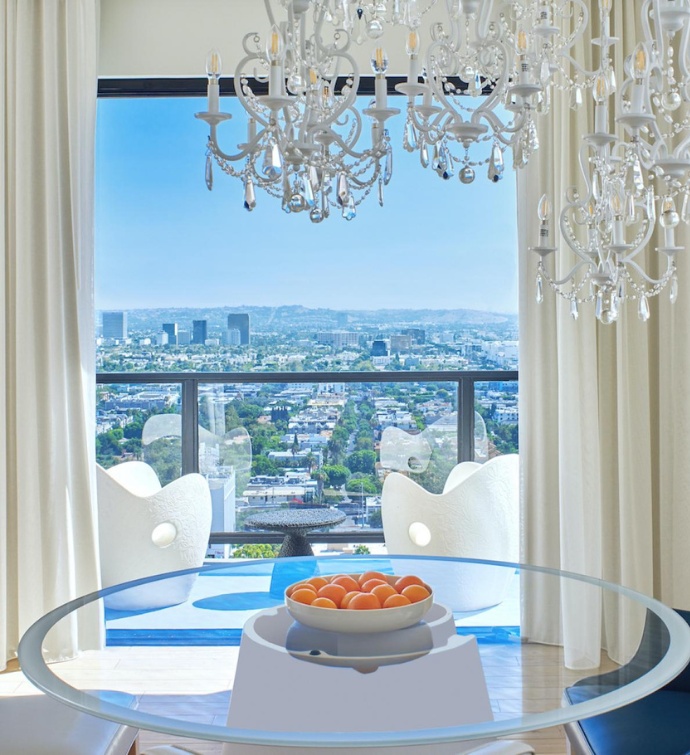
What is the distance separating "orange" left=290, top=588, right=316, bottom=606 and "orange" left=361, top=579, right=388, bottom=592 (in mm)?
107

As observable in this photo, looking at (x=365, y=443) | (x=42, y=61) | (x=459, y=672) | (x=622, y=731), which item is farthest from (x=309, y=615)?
(x=42, y=61)

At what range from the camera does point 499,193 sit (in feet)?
14.2

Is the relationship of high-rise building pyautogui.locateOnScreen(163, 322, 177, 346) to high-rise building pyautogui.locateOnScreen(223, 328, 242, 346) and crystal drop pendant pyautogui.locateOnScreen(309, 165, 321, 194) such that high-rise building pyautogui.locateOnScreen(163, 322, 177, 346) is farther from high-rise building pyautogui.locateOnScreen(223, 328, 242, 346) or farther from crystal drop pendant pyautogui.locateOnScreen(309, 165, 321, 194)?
crystal drop pendant pyautogui.locateOnScreen(309, 165, 321, 194)

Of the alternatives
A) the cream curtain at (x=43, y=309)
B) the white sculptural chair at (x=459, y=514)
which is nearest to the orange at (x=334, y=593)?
the white sculptural chair at (x=459, y=514)

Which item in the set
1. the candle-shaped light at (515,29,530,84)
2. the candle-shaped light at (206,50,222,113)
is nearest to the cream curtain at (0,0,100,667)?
the candle-shaped light at (206,50,222,113)

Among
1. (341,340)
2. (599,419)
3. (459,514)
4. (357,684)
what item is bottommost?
(459,514)

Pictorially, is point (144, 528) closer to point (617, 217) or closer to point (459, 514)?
point (459, 514)

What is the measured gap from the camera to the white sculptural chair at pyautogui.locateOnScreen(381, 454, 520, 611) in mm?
3820

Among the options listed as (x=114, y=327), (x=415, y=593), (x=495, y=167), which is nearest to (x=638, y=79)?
(x=495, y=167)

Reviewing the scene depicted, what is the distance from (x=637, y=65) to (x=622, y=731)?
1396 mm

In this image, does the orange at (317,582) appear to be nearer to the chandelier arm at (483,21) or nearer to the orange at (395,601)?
the orange at (395,601)

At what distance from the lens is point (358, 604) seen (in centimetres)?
170

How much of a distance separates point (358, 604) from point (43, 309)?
2.50 meters

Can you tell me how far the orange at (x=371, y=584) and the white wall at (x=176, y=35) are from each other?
276 centimetres
